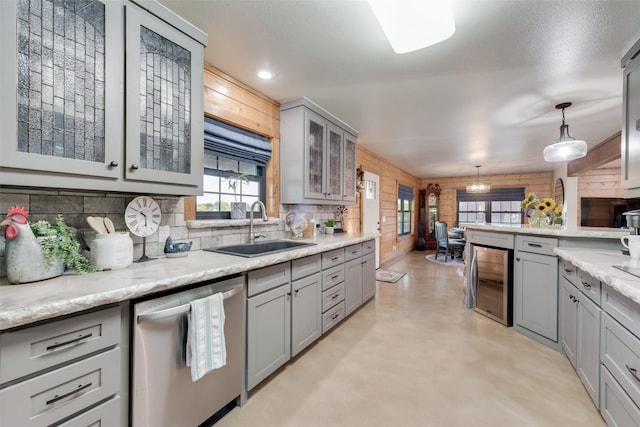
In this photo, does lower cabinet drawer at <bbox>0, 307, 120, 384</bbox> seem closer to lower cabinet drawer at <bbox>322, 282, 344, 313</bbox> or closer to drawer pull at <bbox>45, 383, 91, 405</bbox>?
drawer pull at <bbox>45, 383, 91, 405</bbox>

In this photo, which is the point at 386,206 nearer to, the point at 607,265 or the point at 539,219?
the point at 539,219

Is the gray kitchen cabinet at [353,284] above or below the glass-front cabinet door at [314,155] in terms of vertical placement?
below

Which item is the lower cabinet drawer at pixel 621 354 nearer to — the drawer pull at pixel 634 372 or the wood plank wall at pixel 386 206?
the drawer pull at pixel 634 372

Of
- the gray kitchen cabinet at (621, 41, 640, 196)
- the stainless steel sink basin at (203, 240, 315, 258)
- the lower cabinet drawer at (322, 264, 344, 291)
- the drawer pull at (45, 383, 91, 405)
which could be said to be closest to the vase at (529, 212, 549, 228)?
the gray kitchen cabinet at (621, 41, 640, 196)

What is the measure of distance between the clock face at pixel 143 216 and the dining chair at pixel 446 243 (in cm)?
642

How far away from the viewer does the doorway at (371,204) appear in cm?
505

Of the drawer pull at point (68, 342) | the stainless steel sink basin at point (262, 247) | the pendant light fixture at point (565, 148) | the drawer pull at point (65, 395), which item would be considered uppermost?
the pendant light fixture at point (565, 148)

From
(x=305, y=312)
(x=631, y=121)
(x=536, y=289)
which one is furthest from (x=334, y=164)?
(x=631, y=121)

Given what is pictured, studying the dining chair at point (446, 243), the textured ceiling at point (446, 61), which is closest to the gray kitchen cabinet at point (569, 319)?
the textured ceiling at point (446, 61)

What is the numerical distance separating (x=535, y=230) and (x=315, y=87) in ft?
7.80

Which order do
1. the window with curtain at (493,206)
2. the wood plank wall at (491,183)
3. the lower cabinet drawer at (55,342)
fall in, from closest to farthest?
the lower cabinet drawer at (55,342), the wood plank wall at (491,183), the window with curtain at (493,206)

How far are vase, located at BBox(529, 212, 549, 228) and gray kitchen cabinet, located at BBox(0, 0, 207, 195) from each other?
137 inches

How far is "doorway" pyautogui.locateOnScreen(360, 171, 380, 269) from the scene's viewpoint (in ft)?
16.6

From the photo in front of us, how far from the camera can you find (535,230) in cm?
245
